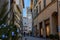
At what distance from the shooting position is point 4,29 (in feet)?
9.31

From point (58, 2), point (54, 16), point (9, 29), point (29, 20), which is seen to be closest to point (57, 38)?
point (58, 2)

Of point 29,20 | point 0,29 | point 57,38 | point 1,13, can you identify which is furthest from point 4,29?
point 29,20

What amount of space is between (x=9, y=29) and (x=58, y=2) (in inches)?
572

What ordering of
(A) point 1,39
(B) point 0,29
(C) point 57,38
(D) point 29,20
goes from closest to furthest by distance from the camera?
(A) point 1,39 → (B) point 0,29 → (C) point 57,38 → (D) point 29,20

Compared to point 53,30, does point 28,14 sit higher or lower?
higher

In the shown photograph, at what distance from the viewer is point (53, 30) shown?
20.2 metres

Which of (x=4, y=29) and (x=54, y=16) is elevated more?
(x=54, y=16)

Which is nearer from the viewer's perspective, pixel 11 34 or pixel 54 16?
pixel 11 34

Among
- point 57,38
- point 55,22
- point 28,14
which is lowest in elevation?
point 57,38

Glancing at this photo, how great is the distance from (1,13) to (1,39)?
1.54 feet

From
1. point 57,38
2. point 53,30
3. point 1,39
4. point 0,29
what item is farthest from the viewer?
point 53,30

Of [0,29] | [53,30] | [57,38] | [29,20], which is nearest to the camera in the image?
[0,29]

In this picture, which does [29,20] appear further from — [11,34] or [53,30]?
[11,34]

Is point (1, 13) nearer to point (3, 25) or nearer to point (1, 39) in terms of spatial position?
point (3, 25)
